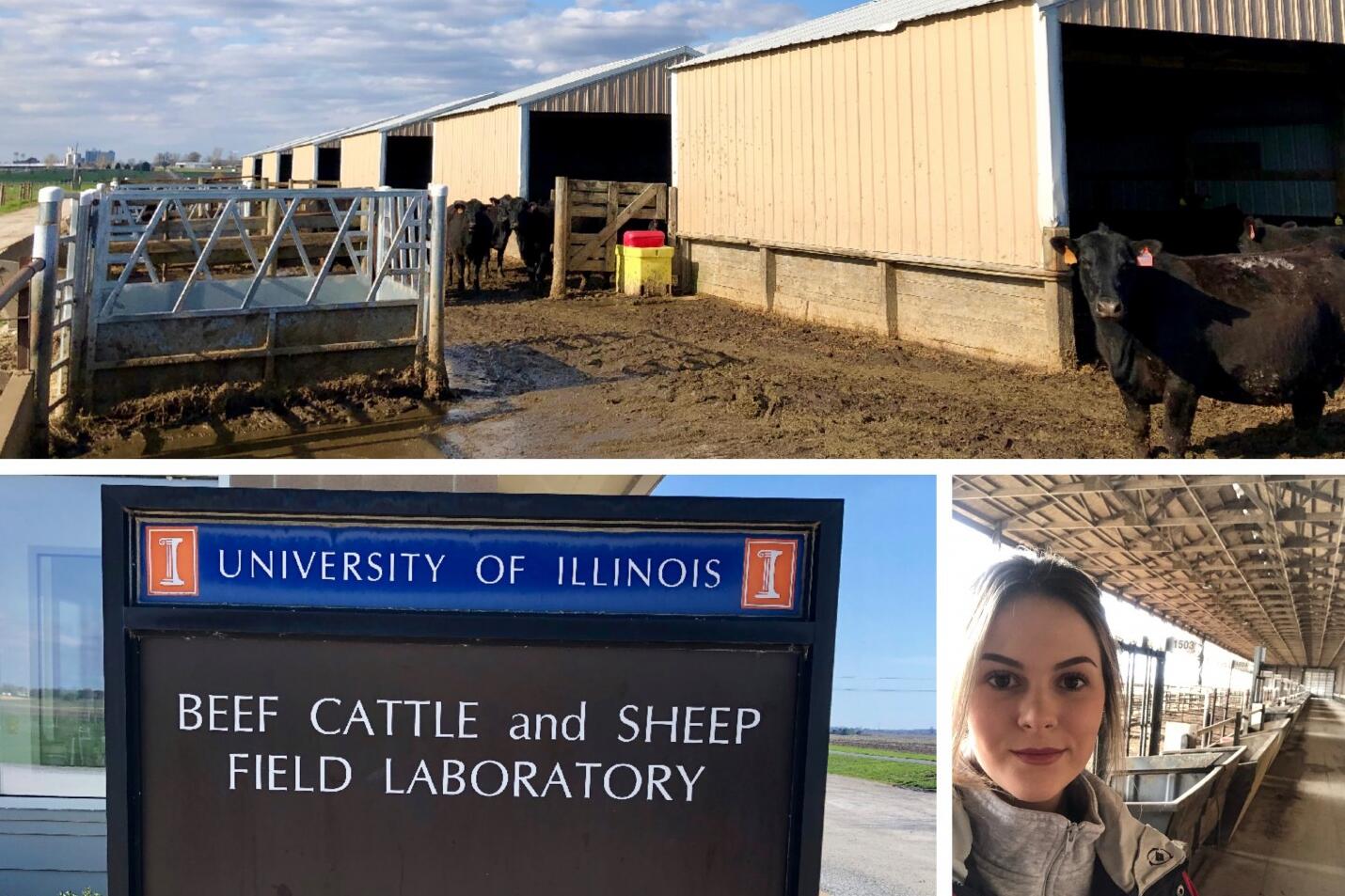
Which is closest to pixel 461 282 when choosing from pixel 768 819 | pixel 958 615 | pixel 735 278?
pixel 735 278

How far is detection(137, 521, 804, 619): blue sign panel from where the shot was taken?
229cm

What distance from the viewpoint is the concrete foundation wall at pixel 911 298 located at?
32.9 ft

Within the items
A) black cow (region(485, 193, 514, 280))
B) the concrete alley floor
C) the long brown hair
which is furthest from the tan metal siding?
the long brown hair

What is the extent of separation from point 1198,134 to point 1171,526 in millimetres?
15207

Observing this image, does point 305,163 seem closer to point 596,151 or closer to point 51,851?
point 596,151

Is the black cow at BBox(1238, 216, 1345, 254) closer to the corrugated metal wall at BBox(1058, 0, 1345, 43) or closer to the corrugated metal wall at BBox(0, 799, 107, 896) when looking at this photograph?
the corrugated metal wall at BBox(1058, 0, 1345, 43)

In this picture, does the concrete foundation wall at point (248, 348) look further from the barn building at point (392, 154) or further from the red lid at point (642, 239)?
the barn building at point (392, 154)

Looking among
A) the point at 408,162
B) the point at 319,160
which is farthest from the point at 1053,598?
the point at 319,160

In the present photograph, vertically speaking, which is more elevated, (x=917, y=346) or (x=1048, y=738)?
(x=917, y=346)

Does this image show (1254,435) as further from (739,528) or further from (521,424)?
(739,528)

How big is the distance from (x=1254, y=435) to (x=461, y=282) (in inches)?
439

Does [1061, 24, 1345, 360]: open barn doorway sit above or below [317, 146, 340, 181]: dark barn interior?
below

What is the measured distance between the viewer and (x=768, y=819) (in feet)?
7.98

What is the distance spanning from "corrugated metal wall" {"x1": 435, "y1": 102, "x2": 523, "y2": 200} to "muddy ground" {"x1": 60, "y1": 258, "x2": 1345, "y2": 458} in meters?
9.64
